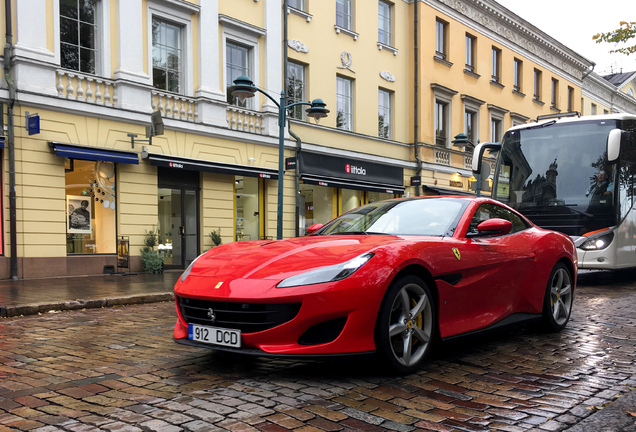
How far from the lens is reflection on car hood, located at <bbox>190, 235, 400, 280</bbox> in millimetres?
4168

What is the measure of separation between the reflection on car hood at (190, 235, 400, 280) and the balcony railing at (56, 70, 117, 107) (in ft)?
33.5

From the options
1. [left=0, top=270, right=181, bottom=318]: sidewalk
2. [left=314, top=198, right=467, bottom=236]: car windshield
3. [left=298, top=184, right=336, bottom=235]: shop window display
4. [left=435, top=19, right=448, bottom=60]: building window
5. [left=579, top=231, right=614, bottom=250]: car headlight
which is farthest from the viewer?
[left=435, top=19, right=448, bottom=60]: building window

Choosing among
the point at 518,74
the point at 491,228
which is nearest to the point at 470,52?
the point at 518,74

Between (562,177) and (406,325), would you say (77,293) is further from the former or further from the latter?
(562,177)

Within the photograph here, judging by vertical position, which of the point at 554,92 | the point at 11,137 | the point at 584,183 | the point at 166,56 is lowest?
the point at 584,183

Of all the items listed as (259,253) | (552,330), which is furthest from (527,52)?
(259,253)

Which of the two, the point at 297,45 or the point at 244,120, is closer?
the point at 244,120

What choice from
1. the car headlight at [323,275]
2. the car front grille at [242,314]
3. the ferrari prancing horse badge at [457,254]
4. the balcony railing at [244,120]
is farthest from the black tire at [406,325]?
the balcony railing at [244,120]

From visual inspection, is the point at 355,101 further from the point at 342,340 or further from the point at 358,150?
the point at 342,340

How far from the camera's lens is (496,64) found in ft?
98.9

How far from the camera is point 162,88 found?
15836 mm

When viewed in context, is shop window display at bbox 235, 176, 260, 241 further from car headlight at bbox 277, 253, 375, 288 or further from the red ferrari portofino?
car headlight at bbox 277, 253, 375, 288

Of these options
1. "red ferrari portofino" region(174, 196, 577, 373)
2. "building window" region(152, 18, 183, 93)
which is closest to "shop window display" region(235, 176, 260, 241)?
"building window" region(152, 18, 183, 93)

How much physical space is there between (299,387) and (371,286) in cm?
83
